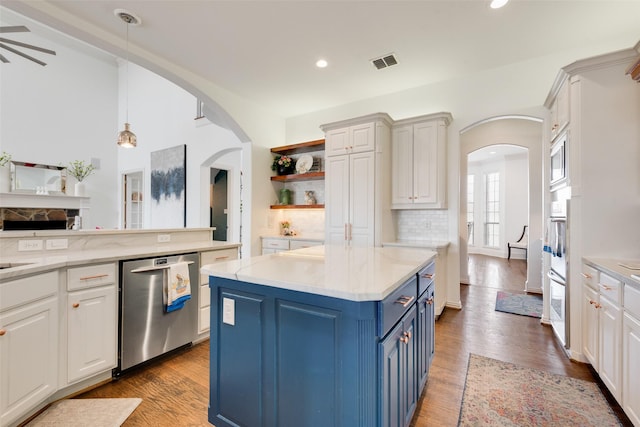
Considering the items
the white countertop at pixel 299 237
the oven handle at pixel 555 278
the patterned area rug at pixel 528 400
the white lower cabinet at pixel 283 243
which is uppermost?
the white countertop at pixel 299 237

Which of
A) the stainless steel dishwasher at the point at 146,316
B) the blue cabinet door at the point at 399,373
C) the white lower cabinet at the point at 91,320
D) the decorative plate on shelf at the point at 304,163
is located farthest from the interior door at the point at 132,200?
the blue cabinet door at the point at 399,373

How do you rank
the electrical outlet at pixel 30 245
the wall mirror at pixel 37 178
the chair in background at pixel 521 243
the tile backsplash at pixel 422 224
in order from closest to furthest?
the electrical outlet at pixel 30 245, the tile backsplash at pixel 422 224, the wall mirror at pixel 37 178, the chair in background at pixel 521 243

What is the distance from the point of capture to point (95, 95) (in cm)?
695

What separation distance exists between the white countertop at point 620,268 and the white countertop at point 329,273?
43.7 inches

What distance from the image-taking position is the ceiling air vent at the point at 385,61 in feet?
10.8

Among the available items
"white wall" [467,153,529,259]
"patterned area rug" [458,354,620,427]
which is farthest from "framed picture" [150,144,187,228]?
"white wall" [467,153,529,259]

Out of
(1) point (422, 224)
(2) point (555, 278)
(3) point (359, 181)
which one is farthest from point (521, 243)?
(3) point (359, 181)

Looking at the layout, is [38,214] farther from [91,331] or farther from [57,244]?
[91,331]

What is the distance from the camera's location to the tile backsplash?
12.8 ft

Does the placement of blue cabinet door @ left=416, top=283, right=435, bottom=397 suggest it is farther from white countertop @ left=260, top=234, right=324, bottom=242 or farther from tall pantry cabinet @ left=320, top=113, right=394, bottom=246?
white countertop @ left=260, top=234, right=324, bottom=242

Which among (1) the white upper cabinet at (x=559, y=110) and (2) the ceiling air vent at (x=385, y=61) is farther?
(2) the ceiling air vent at (x=385, y=61)

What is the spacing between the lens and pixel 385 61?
11.1 feet

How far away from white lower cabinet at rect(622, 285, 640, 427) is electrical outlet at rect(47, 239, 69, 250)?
3.86 m

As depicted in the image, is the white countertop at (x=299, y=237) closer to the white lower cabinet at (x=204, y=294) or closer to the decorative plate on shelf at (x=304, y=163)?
the decorative plate on shelf at (x=304, y=163)
